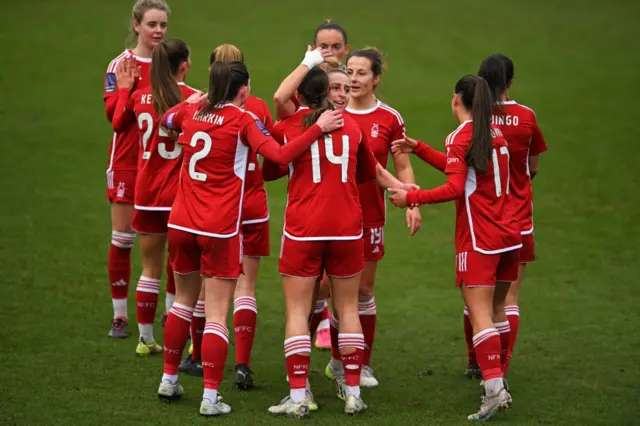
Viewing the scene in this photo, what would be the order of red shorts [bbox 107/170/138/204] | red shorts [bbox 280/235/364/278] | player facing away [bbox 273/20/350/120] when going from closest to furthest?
red shorts [bbox 280/235/364/278] < player facing away [bbox 273/20/350/120] < red shorts [bbox 107/170/138/204]

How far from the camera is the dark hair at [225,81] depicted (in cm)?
580

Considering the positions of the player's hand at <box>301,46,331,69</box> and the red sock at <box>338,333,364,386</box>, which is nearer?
the red sock at <box>338,333,364,386</box>

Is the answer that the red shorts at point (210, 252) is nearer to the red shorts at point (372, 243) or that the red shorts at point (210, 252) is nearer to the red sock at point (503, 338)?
the red shorts at point (372, 243)

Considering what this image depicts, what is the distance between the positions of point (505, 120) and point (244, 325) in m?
2.21

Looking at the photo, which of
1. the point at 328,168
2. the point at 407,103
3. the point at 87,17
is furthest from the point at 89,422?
the point at 87,17

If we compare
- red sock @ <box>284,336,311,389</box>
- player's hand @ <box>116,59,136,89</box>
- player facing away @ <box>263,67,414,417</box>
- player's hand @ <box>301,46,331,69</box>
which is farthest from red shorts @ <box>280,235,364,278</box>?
player's hand @ <box>116,59,136,89</box>

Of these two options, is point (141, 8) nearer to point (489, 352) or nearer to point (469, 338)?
point (469, 338)

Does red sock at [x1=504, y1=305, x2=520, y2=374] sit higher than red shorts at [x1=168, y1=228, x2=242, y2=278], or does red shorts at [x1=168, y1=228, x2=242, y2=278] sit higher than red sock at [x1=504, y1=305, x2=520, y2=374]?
red shorts at [x1=168, y1=228, x2=242, y2=278]

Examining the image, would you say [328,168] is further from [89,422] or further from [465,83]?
[89,422]

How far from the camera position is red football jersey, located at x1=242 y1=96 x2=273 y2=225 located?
6.66 m

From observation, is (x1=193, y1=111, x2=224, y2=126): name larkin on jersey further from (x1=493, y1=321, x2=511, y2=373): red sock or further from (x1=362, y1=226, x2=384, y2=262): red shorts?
(x1=493, y1=321, x2=511, y2=373): red sock

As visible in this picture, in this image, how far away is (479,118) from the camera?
598 cm

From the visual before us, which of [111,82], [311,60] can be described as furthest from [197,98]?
[111,82]

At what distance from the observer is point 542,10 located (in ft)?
64.8
